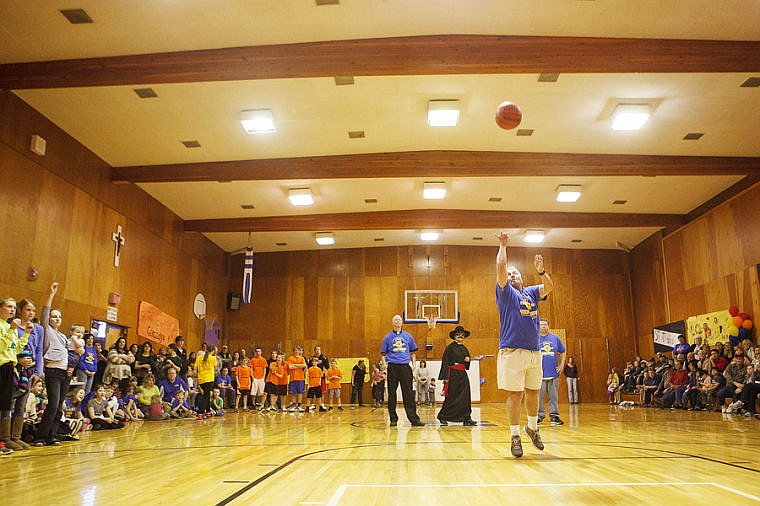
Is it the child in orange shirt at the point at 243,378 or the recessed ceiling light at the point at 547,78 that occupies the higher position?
the recessed ceiling light at the point at 547,78

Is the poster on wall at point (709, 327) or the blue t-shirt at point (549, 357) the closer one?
the blue t-shirt at point (549, 357)

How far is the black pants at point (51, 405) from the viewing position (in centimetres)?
669

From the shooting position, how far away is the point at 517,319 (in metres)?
5.61

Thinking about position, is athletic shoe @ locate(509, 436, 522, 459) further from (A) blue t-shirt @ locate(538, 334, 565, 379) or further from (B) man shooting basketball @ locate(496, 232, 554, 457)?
(A) blue t-shirt @ locate(538, 334, 565, 379)

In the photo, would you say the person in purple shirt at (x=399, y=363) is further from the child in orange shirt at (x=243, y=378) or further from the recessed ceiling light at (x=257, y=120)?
the child in orange shirt at (x=243, y=378)

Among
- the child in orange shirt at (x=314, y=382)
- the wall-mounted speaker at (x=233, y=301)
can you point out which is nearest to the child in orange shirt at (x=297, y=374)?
the child in orange shirt at (x=314, y=382)

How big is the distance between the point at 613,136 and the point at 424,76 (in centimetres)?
461

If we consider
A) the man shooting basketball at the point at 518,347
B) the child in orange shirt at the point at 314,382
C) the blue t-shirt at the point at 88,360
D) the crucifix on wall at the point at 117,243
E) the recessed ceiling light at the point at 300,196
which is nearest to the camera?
the man shooting basketball at the point at 518,347

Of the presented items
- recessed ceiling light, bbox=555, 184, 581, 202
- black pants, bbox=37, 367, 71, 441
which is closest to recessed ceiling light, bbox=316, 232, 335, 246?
recessed ceiling light, bbox=555, 184, 581, 202

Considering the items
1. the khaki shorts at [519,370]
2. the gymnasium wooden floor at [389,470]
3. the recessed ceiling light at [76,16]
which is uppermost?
the recessed ceiling light at [76,16]

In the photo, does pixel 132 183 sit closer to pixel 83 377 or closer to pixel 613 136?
pixel 83 377

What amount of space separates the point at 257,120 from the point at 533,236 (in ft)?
35.3

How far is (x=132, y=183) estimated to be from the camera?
1386cm

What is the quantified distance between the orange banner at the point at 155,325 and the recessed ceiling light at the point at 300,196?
14.5 feet
